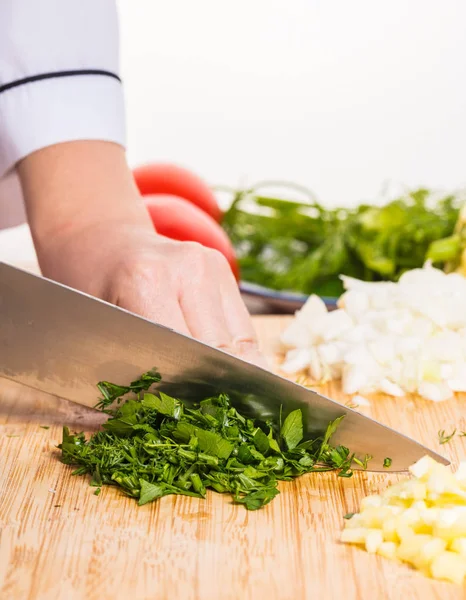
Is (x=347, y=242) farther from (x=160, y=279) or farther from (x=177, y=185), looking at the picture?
(x=160, y=279)

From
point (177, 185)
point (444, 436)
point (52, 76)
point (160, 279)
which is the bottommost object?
point (177, 185)

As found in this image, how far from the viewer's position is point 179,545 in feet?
3.78

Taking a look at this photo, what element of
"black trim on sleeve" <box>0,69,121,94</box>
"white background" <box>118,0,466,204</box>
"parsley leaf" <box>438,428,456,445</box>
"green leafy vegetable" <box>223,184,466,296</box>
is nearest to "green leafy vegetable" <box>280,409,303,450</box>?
"parsley leaf" <box>438,428,456,445</box>

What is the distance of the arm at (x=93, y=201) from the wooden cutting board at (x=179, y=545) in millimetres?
321

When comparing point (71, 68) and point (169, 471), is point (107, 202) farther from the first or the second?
point (169, 471)

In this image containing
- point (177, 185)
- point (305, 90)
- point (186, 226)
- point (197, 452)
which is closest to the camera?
point (197, 452)

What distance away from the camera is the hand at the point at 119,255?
1.45 metres

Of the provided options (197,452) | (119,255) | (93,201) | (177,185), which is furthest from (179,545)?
(177,185)

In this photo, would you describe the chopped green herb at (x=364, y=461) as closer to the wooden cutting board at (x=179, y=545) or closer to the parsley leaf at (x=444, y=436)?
the wooden cutting board at (x=179, y=545)

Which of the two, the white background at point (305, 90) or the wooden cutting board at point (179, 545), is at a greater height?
the wooden cutting board at point (179, 545)

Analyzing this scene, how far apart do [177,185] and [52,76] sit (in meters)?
1.29

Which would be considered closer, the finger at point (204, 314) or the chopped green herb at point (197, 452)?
the chopped green herb at point (197, 452)

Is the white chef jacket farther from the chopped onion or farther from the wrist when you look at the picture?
the chopped onion

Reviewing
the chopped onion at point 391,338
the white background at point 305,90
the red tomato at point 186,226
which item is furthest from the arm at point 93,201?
the white background at point 305,90
